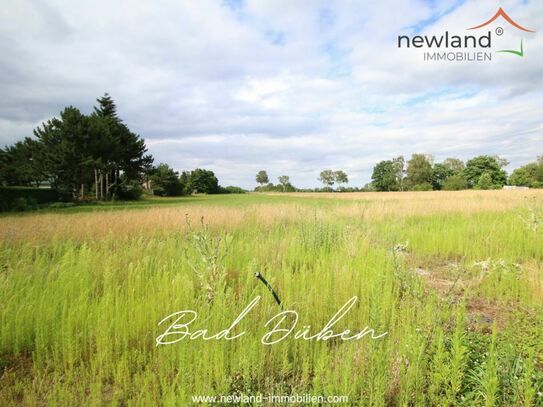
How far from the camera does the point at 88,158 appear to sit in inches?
1304

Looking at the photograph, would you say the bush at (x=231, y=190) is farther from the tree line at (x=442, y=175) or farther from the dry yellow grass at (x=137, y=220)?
the dry yellow grass at (x=137, y=220)

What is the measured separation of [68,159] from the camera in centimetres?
3269

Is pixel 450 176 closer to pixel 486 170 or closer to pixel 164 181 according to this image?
pixel 486 170

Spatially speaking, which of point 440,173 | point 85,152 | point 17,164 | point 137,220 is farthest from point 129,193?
point 440,173

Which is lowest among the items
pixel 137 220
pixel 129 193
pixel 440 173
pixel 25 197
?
pixel 137 220

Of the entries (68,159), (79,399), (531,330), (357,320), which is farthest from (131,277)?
(68,159)

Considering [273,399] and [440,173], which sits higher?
[440,173]

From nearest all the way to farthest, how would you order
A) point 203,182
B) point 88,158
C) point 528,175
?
point 88,158
point 528,175
point 203,182

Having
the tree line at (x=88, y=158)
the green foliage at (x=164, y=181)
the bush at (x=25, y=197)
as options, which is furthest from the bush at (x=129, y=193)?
the green foliage at (x=164, y=181)

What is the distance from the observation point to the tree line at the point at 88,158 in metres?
32.9

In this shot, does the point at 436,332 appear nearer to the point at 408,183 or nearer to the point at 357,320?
the point at 357,320

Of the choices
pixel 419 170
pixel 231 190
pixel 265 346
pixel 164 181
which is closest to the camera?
pixel 265 346

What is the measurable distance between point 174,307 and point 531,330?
Result: 355 cm

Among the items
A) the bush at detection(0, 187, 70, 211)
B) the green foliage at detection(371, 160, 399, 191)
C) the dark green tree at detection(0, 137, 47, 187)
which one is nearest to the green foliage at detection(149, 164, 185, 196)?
the dark green tree at detection(0, 137, 47, 187)
